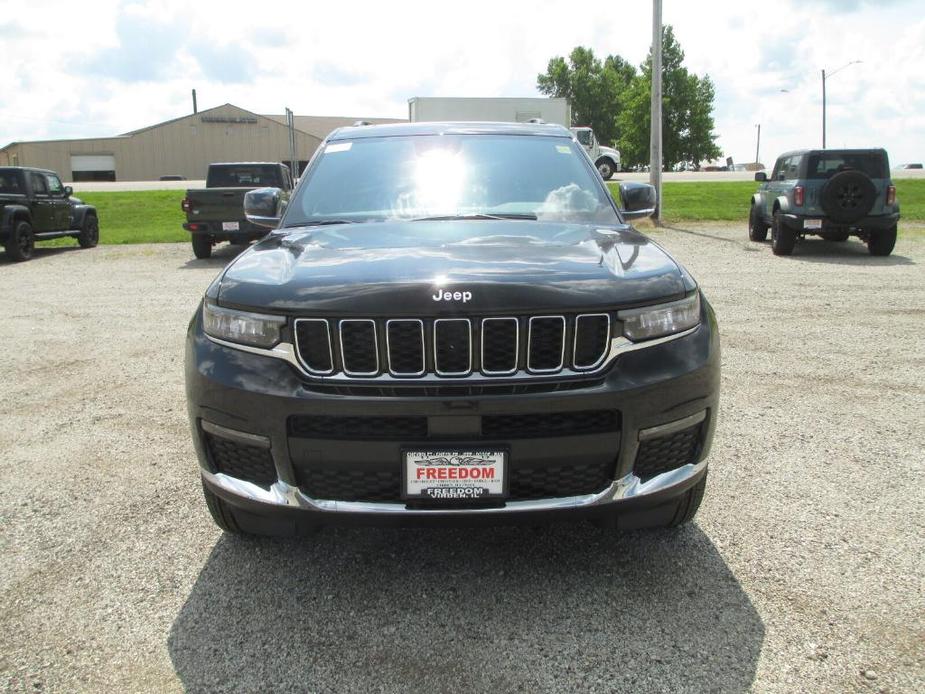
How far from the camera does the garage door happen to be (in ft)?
214

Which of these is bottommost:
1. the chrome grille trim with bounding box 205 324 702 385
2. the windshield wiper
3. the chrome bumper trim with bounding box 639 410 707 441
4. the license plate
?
the license plate

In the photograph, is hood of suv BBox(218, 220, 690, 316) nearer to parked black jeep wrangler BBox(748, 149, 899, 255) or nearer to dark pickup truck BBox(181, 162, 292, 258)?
parked black jeep wrangler BBox(748, 149, 899, 255)

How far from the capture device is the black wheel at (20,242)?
1559 cm

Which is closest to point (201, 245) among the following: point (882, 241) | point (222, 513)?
point (882, 241)

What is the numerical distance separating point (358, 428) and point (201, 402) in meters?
0.59

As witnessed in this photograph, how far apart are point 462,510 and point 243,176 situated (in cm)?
1630

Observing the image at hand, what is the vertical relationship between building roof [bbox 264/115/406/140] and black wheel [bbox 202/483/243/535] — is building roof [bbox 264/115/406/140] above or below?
above

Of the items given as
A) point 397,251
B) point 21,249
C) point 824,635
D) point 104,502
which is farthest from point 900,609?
point 21,249

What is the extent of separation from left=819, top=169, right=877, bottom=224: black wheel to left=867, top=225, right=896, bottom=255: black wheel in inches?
26.8

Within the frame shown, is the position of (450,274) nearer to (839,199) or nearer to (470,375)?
(470,375)

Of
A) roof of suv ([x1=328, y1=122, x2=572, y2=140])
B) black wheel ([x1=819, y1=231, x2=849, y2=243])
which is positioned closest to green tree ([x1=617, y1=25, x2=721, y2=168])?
black wheel ([x1=819, y1=231, x2=849, y2=243])

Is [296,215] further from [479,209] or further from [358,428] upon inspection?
[358,428]

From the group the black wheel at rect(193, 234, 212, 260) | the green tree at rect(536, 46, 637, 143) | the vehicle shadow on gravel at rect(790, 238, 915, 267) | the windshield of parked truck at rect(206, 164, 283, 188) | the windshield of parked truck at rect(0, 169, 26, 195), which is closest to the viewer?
the vehicle shadow on gravel at rect(790, 238, 915, 267)

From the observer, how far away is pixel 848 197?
44.0 ft
